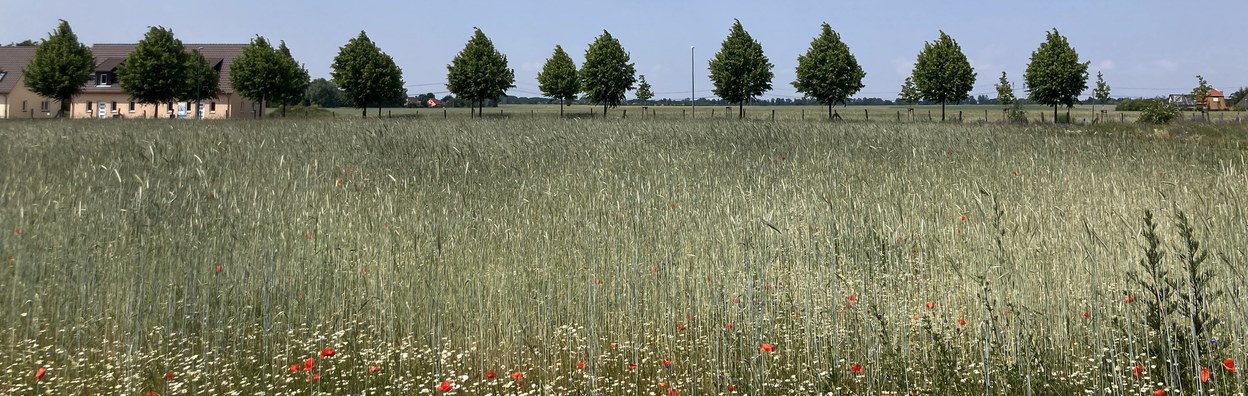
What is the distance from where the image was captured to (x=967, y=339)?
3.94 metres

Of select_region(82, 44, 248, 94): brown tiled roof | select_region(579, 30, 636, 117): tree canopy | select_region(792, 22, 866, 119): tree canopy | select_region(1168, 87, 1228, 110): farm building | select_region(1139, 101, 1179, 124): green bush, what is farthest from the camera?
select_region(1168, 87, 1228, 110): farm building

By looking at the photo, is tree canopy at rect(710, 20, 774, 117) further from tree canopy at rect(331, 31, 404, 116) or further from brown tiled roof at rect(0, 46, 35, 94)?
brown tiled roof at rect(0, 46, 35, 94)

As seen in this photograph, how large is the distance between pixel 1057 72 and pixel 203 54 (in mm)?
63417

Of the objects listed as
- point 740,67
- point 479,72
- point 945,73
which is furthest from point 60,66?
point 945,73

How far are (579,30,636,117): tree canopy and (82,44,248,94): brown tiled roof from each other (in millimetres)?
28566

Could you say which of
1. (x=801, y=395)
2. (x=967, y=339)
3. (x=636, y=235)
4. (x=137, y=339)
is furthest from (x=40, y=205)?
(x=967, y=339)

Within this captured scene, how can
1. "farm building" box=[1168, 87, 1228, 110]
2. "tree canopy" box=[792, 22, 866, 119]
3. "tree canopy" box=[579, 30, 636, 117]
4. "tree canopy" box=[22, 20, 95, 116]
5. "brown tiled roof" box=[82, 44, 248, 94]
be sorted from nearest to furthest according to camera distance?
"tree canopy" box=[22, 20, 95, 116]
"tree canopy" box=[792, 22, 866, 119]
"tree canopy" box=[579, 30, 636, 117]
"brown tiled roof" box=[82, 44, 248, 94]
"farm building" box=[1168, 87, 1228, 110]

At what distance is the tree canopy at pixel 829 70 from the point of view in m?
51.8

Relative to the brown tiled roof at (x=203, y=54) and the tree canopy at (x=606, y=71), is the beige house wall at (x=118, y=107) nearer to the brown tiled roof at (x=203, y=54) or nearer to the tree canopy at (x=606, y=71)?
the brown tiled roof at (x=203, y=54)

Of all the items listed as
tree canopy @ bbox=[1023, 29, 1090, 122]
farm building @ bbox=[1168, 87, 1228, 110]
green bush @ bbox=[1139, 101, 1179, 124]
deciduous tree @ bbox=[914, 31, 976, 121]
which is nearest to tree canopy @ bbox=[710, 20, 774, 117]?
deciduous tree @ bbox=[914, 31, 976, 121]

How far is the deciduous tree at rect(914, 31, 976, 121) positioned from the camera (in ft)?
174

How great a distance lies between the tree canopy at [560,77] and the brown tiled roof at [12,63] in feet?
127

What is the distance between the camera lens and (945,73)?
174 ft

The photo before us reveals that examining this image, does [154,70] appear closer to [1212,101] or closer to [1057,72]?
[1057,72]
